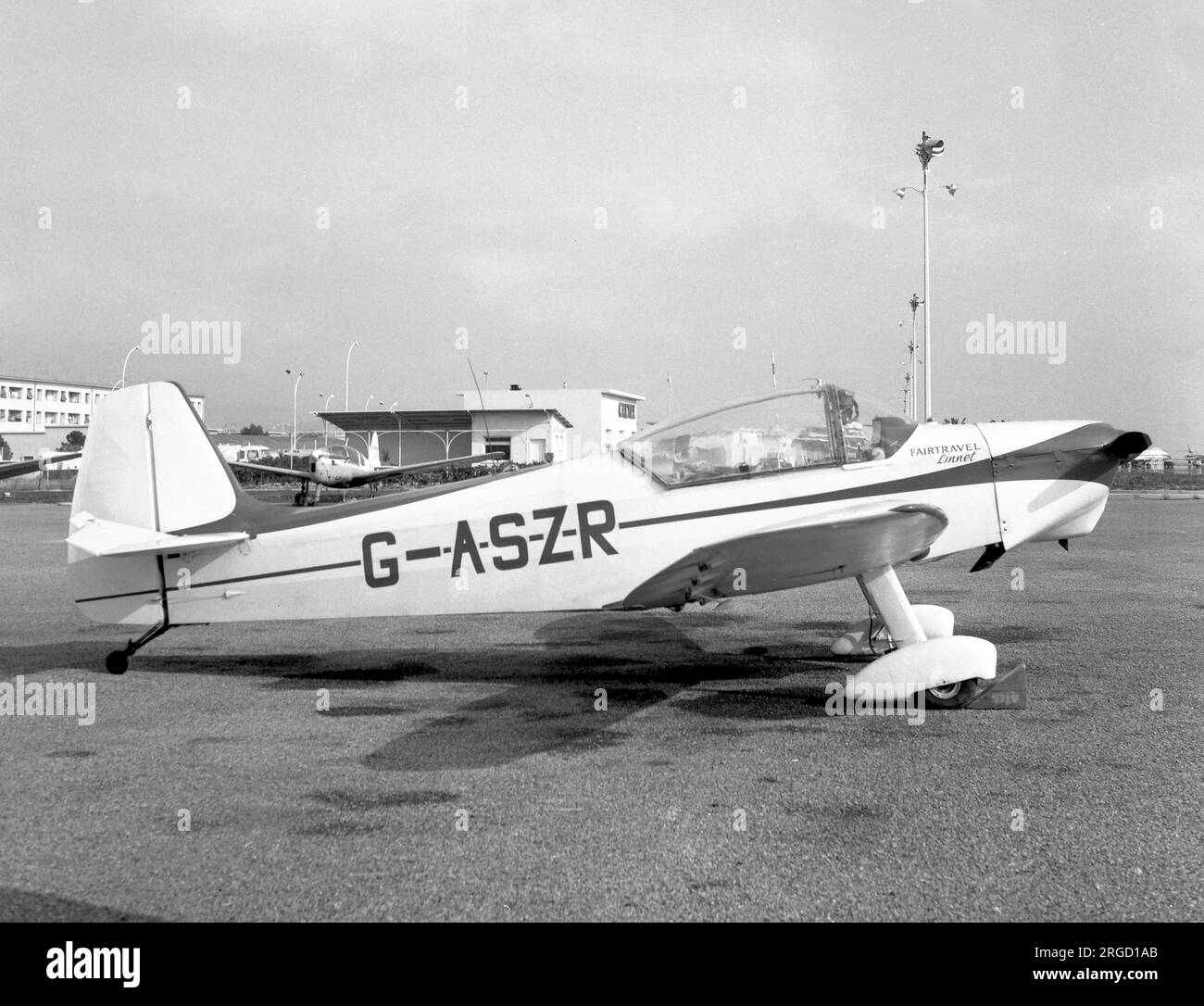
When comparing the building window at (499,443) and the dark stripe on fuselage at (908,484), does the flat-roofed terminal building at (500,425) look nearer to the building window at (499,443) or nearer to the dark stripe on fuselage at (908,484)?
the building window at (499,443)

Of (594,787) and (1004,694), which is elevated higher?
(1004,694)

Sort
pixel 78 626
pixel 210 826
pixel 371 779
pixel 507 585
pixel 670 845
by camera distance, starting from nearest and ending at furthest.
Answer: pixel 670 845 → pixel 210 826 → pixel 371 779 → pixel 507 585 → pixel 78 626

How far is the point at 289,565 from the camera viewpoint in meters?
7.18

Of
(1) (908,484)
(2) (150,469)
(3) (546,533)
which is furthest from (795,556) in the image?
(2) (150,469)

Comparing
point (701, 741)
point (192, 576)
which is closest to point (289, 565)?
point (192, 576)

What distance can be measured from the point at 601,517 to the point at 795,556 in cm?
148

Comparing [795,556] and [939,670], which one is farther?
[939,670]

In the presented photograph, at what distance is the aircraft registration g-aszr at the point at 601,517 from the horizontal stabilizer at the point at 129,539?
21mm

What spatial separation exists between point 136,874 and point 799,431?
197 inches

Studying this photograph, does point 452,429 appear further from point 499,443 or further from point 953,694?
point 953,694

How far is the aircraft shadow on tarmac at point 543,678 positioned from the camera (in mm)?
5918

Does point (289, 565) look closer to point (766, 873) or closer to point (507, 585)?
point (507, 585)

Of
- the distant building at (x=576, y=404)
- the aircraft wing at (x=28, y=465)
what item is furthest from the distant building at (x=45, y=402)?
the aircraft wing at (x=28, y=465)

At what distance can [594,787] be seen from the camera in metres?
4.96
